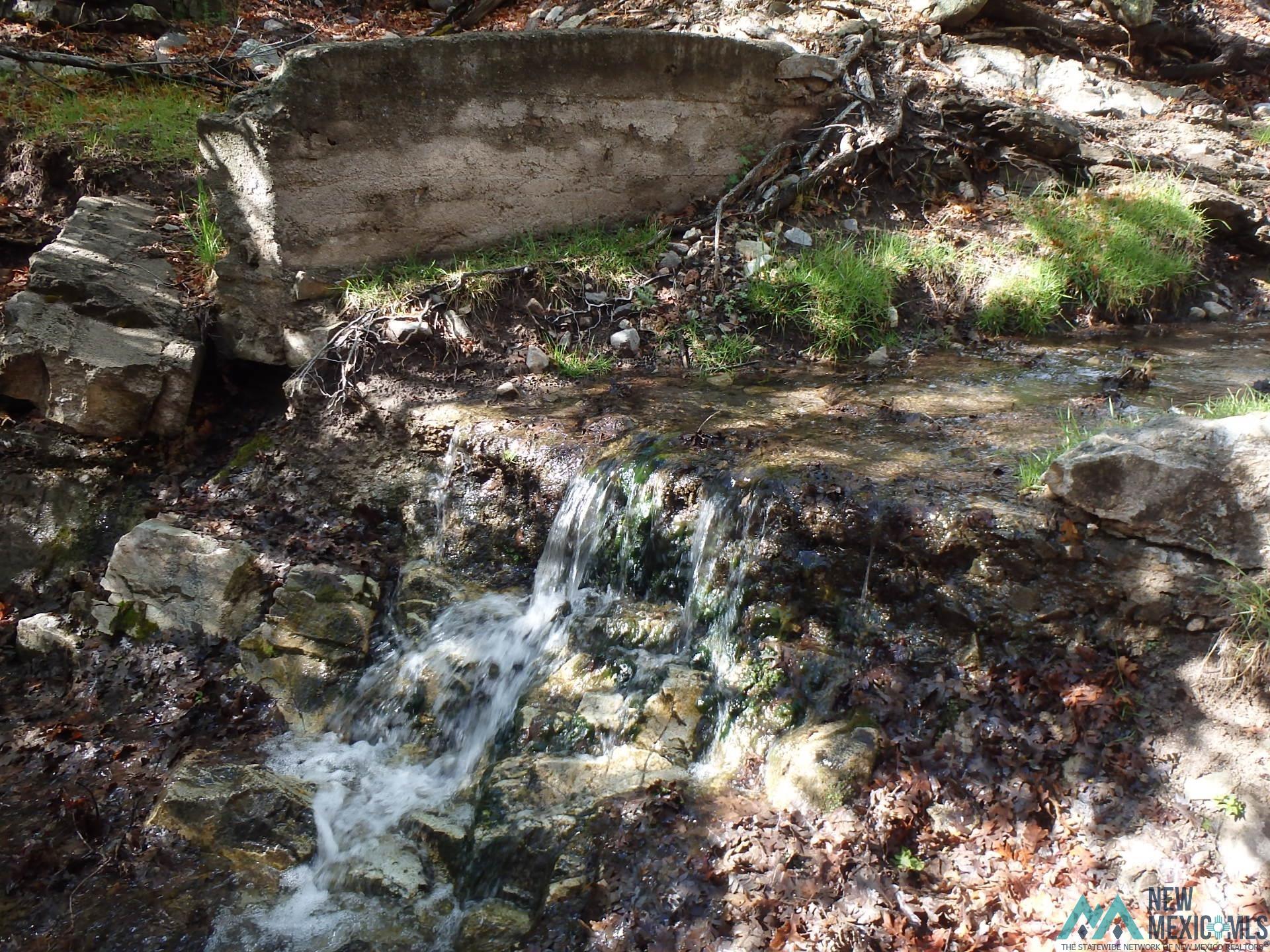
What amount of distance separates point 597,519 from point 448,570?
1.01m

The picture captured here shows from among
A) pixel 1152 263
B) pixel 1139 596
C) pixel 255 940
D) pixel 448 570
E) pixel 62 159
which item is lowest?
pixel 255 940

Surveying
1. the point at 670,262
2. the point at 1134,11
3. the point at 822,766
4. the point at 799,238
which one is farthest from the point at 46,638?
the point at 1134,11

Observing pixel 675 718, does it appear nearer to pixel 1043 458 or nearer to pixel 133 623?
pixel 1043 458

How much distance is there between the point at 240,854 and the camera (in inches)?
134

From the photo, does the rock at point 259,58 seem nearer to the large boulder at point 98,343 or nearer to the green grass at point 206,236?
the green grass at point 206,236

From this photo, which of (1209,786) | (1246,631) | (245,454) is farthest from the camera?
(245,454)

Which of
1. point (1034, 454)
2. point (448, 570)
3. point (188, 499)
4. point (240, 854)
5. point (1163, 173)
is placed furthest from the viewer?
point (1163, 173)

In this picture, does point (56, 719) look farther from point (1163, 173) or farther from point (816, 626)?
point (1163, 173)

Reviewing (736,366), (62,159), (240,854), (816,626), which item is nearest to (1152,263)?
(736,366)

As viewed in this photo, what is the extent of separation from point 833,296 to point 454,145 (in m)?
2.69

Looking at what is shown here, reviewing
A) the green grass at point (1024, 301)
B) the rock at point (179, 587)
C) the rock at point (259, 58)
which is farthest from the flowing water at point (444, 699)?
the rock at point (259, 58)

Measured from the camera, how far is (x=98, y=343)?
5.01 meters

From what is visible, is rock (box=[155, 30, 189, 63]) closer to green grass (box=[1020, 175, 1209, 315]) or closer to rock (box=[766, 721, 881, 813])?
green grass (box=[1020, 175, 1209, 315])

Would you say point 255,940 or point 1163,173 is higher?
point 1163,173
